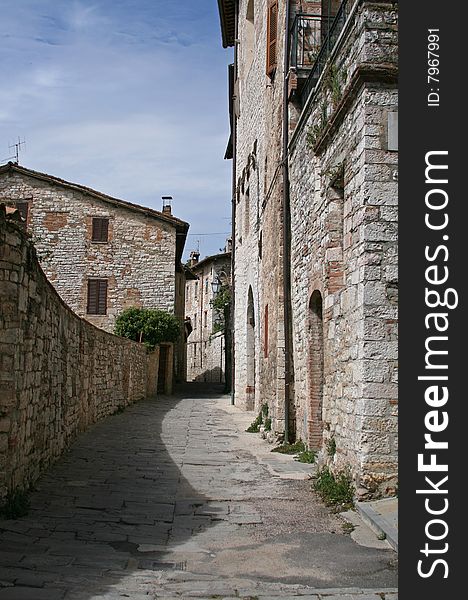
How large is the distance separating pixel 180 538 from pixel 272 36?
1048 centimetres

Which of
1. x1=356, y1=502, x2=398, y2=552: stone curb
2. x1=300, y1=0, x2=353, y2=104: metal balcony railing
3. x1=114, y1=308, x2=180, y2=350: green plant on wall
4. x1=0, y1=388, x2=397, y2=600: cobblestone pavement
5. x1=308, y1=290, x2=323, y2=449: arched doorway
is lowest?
x1=0, y1=388, x2=397, y2=600: cobblestone pavement

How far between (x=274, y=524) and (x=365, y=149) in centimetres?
324

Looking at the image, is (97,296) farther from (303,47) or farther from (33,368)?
(33,368)

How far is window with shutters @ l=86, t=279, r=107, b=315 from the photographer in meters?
27.1

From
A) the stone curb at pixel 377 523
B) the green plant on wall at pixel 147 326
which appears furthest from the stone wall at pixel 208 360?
the stone curb at pixel 377 523

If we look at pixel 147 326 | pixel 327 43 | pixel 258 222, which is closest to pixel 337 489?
pixel 327 43

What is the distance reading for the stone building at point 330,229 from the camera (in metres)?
6.36

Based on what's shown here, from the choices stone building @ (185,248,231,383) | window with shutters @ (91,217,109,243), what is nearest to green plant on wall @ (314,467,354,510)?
window with shutters @ (91,217,109,243)

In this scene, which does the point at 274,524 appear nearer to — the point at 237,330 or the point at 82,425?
the point at 82,425

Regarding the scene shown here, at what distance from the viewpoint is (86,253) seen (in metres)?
27.2

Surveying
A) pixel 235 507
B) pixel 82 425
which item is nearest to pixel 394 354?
pixel 235 507

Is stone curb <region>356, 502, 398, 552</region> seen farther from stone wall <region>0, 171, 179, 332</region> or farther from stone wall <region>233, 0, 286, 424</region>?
stone wall <region>0, 171, 179, 332</region>

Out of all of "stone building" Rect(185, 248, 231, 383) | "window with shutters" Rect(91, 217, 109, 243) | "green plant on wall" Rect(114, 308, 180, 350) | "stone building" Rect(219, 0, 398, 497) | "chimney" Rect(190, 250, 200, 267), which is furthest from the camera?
"chimney" Rect(190, 250, 200, 267)

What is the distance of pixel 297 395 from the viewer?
1102 centimetres
